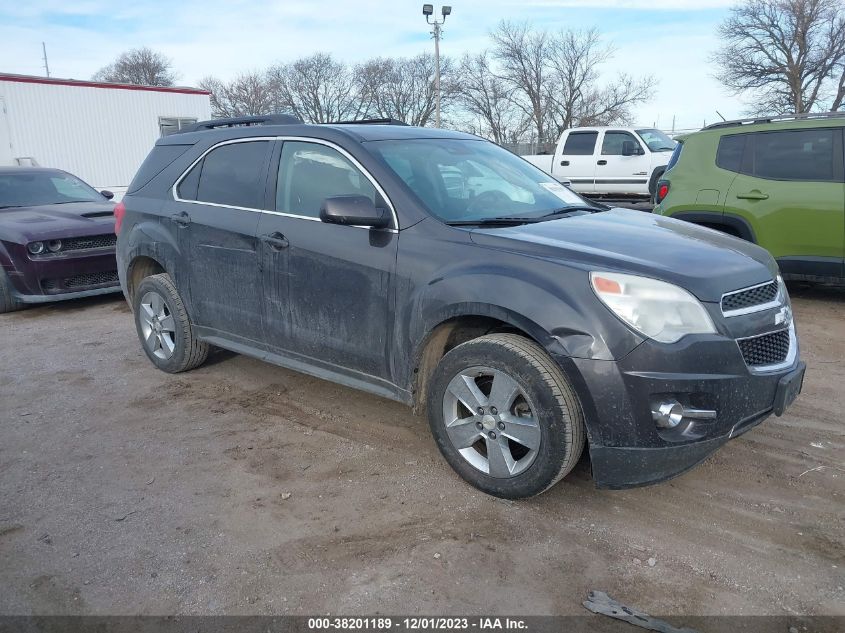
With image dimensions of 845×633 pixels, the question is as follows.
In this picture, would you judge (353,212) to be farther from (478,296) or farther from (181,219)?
(181,219)

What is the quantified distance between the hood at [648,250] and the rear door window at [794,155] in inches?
142

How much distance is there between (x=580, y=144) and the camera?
15.3m

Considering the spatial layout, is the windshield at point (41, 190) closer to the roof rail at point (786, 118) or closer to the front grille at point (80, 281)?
the front grille at point (80, 281)

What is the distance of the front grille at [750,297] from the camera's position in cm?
298

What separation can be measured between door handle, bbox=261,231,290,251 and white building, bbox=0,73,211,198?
1491 cm

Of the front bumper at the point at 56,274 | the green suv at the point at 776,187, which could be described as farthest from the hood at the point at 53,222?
the green suv at the point at 776,187

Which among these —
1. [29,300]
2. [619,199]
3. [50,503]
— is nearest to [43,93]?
[29,300]

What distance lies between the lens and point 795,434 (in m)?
3.92

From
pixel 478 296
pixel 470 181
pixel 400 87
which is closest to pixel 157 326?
pixel 470 181

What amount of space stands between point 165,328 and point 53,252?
3342mm

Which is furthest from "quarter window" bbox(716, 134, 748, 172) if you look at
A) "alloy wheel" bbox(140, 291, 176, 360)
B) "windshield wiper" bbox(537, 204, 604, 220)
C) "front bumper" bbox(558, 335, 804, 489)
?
"alloy wheel" bbox(140, 291, 176, 360)

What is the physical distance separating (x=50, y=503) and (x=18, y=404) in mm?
1714

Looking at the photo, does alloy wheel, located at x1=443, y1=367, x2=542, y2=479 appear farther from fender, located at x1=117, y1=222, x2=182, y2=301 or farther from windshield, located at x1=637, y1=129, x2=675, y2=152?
windshield, located at x1=637, y1=129, x2=675, y2=152

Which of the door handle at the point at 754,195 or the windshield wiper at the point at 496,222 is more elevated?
the windshield wiper at the point at 496,222
